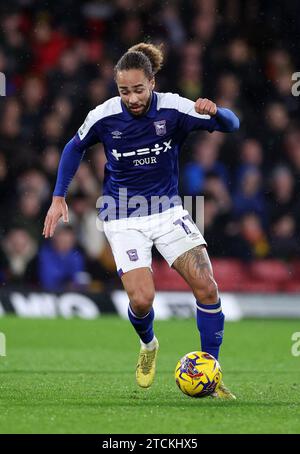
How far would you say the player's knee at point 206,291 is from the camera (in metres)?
6.65

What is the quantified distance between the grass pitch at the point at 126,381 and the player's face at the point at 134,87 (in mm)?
1855

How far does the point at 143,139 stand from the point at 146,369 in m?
1.55

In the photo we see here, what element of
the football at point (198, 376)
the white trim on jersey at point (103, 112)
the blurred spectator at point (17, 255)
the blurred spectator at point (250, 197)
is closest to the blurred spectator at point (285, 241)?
the blurred spectator at point (250, 197)

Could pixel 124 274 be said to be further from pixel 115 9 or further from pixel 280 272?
pixel 115 9

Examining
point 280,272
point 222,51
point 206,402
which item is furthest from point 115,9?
point 206,402

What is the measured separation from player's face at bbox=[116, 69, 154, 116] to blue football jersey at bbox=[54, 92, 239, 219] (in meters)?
0.20

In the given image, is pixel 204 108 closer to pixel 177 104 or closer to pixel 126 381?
pixel 177 104

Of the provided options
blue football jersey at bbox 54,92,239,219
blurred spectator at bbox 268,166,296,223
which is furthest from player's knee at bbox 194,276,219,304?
blurred spectator at bbox 268,166,296,223

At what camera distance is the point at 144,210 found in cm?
706

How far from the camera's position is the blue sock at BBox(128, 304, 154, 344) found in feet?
23.4

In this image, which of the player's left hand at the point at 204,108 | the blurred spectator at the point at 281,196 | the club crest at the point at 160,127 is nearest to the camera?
the player's left hand at the point at 204,108

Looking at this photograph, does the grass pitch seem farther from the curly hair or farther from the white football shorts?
the curly hair

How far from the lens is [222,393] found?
6.59m

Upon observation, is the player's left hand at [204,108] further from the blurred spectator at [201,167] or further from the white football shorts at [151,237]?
the blurred spectator at [201,167]
